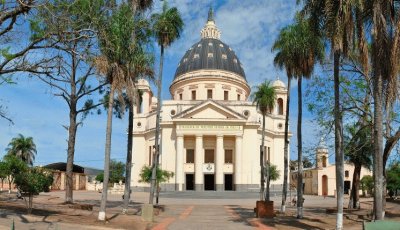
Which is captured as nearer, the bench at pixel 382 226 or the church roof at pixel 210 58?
the bench at pixel 382 226

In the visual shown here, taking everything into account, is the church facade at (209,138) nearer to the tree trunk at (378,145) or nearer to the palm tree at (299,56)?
the palm tree at (299,56)

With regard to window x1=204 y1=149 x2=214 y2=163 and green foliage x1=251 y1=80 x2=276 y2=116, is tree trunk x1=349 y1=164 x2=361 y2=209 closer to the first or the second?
green foliage x1=251 y1=80 x2=276 y2=116

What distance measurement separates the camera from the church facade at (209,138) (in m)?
67.1

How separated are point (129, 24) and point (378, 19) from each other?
349 inches

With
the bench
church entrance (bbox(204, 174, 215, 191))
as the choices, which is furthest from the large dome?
the bench

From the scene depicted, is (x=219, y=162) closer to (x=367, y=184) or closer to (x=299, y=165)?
(x=367, y=184)

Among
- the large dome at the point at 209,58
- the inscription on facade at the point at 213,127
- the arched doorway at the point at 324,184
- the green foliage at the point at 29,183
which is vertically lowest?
the arched doorway at the point at 324,184

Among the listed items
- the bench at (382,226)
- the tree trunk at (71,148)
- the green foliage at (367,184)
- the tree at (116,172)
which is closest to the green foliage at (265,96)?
the tree trunk at (71,148)

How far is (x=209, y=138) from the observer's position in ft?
227

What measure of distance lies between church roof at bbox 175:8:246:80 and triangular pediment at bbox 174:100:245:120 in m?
12.0

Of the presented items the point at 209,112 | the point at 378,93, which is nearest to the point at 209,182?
the point at 209,112

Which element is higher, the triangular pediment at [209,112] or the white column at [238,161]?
the triangular pediment at [209,112]

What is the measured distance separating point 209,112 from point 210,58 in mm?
14808

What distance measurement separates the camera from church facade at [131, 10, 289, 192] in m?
67.1
